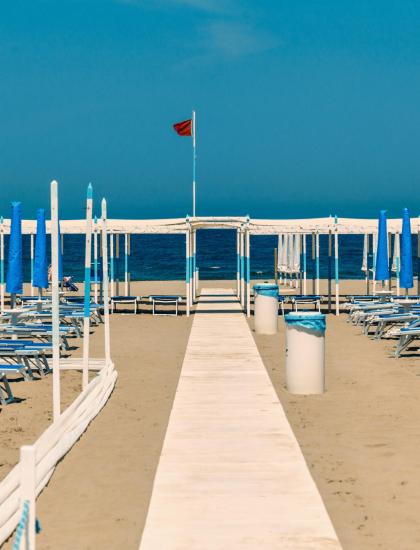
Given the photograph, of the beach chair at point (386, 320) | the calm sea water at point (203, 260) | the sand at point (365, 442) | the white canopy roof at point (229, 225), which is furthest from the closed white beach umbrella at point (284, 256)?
the sand at point (365, 442)

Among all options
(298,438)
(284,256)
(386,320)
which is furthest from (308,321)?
(284,256)

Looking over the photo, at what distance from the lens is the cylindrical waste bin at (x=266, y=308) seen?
1616 cm

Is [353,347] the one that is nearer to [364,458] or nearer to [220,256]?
[364,458]

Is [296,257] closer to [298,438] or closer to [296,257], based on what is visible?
[296,257]

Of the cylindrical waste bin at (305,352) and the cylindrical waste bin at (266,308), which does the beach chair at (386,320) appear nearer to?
the cylindrical waste bin at (266,308)

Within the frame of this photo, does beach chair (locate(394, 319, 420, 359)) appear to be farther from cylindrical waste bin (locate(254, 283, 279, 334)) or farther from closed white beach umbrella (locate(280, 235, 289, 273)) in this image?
closed white beach umbrella (locate(280, 235, 289, 273))

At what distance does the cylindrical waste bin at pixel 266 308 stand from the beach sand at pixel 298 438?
2.78 m

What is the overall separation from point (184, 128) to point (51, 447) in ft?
83.7

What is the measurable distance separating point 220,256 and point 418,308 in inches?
2700

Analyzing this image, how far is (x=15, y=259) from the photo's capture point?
45.1 ft

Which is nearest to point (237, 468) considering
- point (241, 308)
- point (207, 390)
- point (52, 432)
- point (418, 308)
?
point (52, 432)

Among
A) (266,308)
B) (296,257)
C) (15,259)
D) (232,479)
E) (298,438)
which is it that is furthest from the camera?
(296,257)

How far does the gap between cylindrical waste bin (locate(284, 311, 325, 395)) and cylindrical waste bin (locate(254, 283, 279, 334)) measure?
6.11 metres

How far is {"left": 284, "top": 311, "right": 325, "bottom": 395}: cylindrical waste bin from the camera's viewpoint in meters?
9.80
